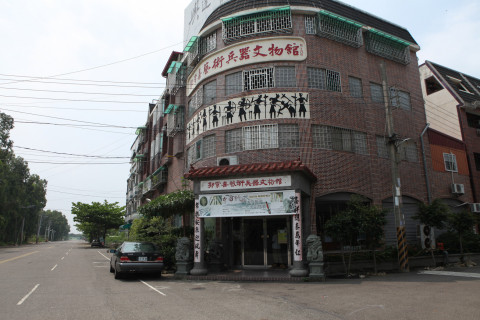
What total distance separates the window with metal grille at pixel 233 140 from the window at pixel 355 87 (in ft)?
22.0

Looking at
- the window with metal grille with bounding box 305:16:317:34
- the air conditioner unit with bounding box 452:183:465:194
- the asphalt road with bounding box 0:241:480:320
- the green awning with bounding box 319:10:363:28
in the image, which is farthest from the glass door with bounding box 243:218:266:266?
the air conditioner unit with bounding box 452:183:465:194

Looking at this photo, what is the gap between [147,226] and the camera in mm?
18609

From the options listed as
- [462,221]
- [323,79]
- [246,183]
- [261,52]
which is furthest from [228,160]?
[462,221]

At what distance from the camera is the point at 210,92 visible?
1881 cm

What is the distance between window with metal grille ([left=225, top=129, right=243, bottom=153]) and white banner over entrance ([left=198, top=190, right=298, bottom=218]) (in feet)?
12.3

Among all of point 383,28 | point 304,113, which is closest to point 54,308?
point 304,113

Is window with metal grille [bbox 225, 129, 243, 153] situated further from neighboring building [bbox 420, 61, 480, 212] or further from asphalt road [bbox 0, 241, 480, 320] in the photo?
neighboring building [bbox 420, 61, 480, 212]

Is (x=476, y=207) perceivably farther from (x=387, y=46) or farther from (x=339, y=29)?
(x=339, y=29)

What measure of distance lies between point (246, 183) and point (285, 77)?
21.9ft

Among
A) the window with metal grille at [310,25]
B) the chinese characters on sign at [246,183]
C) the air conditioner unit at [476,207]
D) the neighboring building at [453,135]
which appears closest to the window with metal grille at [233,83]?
the window with metal grille at [310,25]

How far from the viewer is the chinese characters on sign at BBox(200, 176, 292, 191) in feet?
43.1

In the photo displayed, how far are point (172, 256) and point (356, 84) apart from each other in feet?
44.4

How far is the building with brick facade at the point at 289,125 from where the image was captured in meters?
14.0

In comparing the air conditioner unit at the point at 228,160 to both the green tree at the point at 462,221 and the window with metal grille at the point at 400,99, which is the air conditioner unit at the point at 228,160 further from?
the green tree at the point at 462,221
